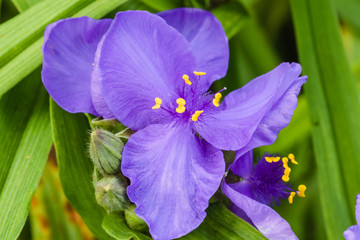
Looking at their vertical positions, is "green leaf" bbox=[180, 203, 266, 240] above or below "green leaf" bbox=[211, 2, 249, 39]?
below

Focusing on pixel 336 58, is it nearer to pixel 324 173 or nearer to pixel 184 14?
pixel 324 173

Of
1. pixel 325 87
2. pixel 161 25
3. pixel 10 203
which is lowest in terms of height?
pixel 325 87

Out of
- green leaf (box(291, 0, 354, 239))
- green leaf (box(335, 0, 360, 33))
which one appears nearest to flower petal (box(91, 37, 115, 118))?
green leaf (box(291, 0, 354, 239))

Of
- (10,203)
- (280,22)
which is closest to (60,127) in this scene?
(10,203)

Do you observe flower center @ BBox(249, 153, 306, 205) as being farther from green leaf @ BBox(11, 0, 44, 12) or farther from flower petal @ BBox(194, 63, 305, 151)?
green leaf @ BBox(11, 0, 44, 12)

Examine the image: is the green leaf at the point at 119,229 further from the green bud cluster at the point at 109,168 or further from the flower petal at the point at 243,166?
the flower petal at the point at 243,166

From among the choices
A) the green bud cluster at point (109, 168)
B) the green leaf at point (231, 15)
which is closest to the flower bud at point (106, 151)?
the green bud cluster at point (109, 168)

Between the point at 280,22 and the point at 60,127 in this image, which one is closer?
the point at 60,127

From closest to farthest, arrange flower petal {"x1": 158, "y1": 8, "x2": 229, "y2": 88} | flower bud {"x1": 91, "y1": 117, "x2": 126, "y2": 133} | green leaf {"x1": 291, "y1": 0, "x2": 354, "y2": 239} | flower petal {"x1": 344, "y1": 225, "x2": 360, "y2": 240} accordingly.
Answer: flower petal {"x1": 344, "y1": 225, "x2": 360, "y2": 240} → flower bud {"x1": 91, "y1": 117, "x2": 126, "y2": 133} → flower petal {"x1": 158, "y1": 8, "x2": 229, "y2": 88} → green leaf {"x1": 291, "y1": 0, "x2": 354, "y2": 239}
